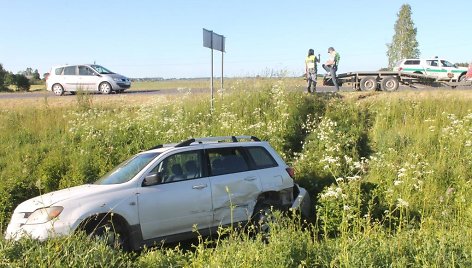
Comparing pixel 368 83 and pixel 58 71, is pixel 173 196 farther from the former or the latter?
pixel 58 71

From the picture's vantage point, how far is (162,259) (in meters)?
4.71

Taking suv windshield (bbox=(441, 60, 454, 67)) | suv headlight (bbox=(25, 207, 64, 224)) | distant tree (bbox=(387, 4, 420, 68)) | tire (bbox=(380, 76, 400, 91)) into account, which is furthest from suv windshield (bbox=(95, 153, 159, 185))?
distant tree (bbox=(387, 4, 420, 68))

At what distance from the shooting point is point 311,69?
54.3ft

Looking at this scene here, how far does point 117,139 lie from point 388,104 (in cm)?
847

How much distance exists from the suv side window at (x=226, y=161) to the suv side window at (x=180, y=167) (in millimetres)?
229

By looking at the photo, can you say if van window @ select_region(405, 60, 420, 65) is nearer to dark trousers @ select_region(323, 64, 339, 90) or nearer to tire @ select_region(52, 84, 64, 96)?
dark trousers @ select_region(323, 64, 339, 90)

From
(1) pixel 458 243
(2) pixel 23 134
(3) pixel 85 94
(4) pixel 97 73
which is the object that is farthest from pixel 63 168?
(4) pixel 97 73

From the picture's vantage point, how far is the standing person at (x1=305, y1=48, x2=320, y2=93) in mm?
16344

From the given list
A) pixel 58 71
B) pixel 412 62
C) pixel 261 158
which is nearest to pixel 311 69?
pixel 261 158

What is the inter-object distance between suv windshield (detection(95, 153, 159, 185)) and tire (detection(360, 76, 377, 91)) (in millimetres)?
12729

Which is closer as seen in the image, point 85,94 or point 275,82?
point 275,82

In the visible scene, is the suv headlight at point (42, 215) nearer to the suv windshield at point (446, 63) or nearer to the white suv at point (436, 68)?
the white suv at point (436, 68)

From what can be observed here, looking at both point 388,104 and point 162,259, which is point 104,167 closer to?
point 162,259

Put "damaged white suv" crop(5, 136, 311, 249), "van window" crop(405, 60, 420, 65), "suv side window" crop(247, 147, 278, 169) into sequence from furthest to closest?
"van window" crop(405, 60, 420, 65), "suv side window" crop(247, 147, 278, 169), "damaged white suv" crop(5, 136, 311, 249)
